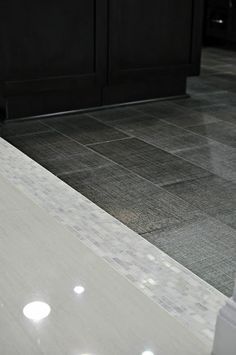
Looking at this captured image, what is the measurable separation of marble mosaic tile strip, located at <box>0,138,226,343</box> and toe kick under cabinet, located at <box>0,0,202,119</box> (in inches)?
40.9

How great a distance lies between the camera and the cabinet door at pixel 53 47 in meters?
3.49

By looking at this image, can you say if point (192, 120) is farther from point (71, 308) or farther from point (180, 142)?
point (71, 308)

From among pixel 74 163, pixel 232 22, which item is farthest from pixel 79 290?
pixel 232 22

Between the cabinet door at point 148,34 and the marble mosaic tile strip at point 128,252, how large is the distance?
4.86 ft

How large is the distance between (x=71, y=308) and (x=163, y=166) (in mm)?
1512

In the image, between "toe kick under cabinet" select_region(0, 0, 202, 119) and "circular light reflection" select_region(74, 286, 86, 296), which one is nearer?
"circular light reflection" select_region(74, 286, 86, 296)

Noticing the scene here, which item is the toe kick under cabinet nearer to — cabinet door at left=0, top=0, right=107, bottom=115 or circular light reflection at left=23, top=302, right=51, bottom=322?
cabinet door at left=0, top=0, right=107, bottom=115

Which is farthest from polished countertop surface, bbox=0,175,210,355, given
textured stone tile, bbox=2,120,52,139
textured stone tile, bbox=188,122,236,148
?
textured stone tile, bbox=188,122,236,148

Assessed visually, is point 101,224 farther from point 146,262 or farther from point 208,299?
point 208,299

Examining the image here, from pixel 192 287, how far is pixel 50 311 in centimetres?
50

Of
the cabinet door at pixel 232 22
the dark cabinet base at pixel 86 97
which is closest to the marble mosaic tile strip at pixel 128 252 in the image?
the dark cabinet base at pixel 86 97

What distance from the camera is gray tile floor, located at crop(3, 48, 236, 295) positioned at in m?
2.10

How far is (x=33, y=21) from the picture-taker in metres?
3.52

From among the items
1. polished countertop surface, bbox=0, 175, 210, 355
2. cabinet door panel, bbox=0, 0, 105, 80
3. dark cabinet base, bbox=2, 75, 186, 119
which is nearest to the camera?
polished countertop surface, bbox=0, 175, 210, 355
